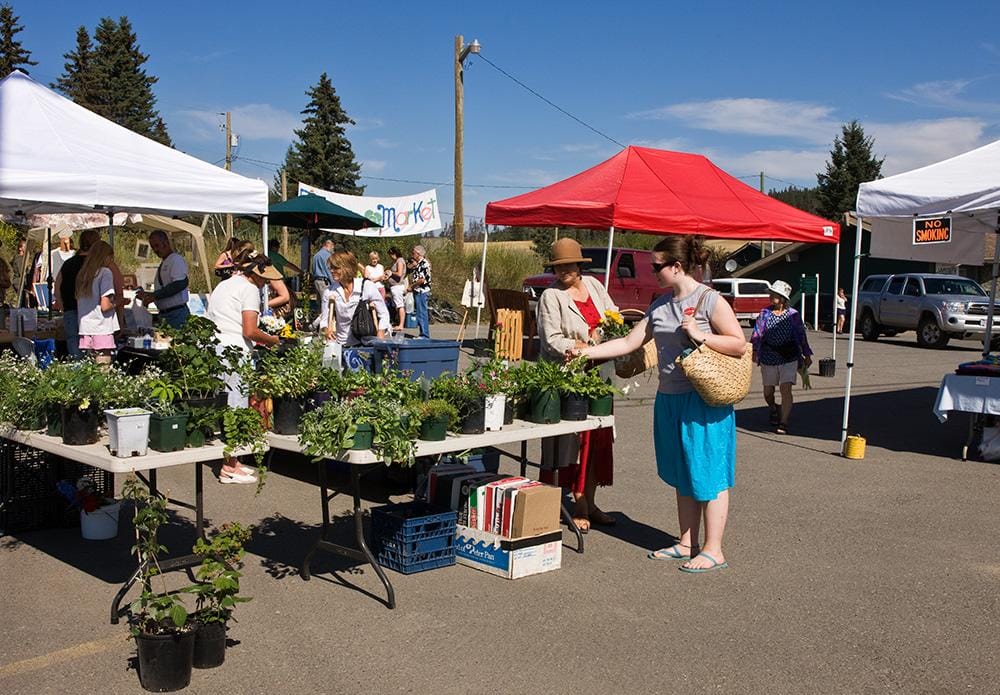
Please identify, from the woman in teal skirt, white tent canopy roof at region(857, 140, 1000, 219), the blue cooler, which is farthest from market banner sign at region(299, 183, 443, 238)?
the woman in teal skirt

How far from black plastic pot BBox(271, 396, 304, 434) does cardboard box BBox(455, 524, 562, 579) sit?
1.33 m

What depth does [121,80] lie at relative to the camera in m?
49.2

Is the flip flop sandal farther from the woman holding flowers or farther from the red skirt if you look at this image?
the red skirt

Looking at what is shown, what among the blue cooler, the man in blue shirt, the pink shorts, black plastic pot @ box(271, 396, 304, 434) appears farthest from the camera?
the man in blue shirt

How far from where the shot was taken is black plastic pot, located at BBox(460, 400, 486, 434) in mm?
5992

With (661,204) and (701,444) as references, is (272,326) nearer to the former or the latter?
(701,444)

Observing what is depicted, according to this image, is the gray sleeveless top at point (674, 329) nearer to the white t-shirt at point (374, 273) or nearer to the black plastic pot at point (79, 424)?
the black plastic pot at point (79, 424)

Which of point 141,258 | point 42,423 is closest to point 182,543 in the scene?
point 42,423

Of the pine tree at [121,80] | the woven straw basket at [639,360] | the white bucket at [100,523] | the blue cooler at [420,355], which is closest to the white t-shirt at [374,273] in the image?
the blue cooler at [420,355]

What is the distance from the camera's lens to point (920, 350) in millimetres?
24609

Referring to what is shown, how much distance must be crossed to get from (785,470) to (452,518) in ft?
14.8

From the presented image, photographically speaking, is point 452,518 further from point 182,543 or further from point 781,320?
point 781,320

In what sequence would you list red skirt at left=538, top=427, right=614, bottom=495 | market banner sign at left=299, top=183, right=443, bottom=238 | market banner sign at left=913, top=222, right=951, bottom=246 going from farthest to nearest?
market banner sign at left=299, top=183, right=443, bottom=238
market banner sign at left=913, top=222, right=951, bottom=246
red skirt at left=538, top=427, right=614, bottom=495

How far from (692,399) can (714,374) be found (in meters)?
0.31
